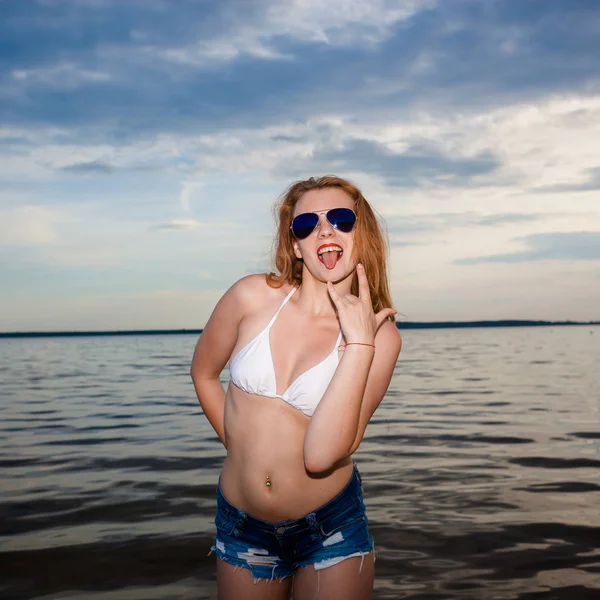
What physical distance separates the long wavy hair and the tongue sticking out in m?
0.10

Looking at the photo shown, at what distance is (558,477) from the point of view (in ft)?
32.3

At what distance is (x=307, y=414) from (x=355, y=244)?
0.87 m

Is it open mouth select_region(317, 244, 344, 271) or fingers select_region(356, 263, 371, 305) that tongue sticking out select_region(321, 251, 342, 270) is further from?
fingers select_region(356, 263, 371, 305)

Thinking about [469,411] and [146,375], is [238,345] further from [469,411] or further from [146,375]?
[146,375]

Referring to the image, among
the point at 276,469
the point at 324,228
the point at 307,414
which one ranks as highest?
the point at 324,228

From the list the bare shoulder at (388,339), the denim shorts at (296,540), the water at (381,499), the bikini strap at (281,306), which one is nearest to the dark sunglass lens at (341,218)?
the bikini strap at (281,306)

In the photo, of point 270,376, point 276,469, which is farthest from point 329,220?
point 276,469

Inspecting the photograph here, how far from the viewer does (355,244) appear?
11.9ft

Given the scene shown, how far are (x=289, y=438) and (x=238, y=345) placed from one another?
0.51 m

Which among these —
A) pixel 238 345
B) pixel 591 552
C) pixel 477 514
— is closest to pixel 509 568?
pixel 591 552

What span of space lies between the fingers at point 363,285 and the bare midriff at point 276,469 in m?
0.59

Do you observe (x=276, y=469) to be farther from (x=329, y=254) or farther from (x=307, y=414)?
(x=329, y=254)

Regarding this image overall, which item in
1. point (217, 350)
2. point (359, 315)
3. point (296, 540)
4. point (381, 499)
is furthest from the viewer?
point (381, 499)

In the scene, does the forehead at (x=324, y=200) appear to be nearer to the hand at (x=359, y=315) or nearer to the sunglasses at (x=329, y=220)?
the sunglasses at (x=329, y=220)
